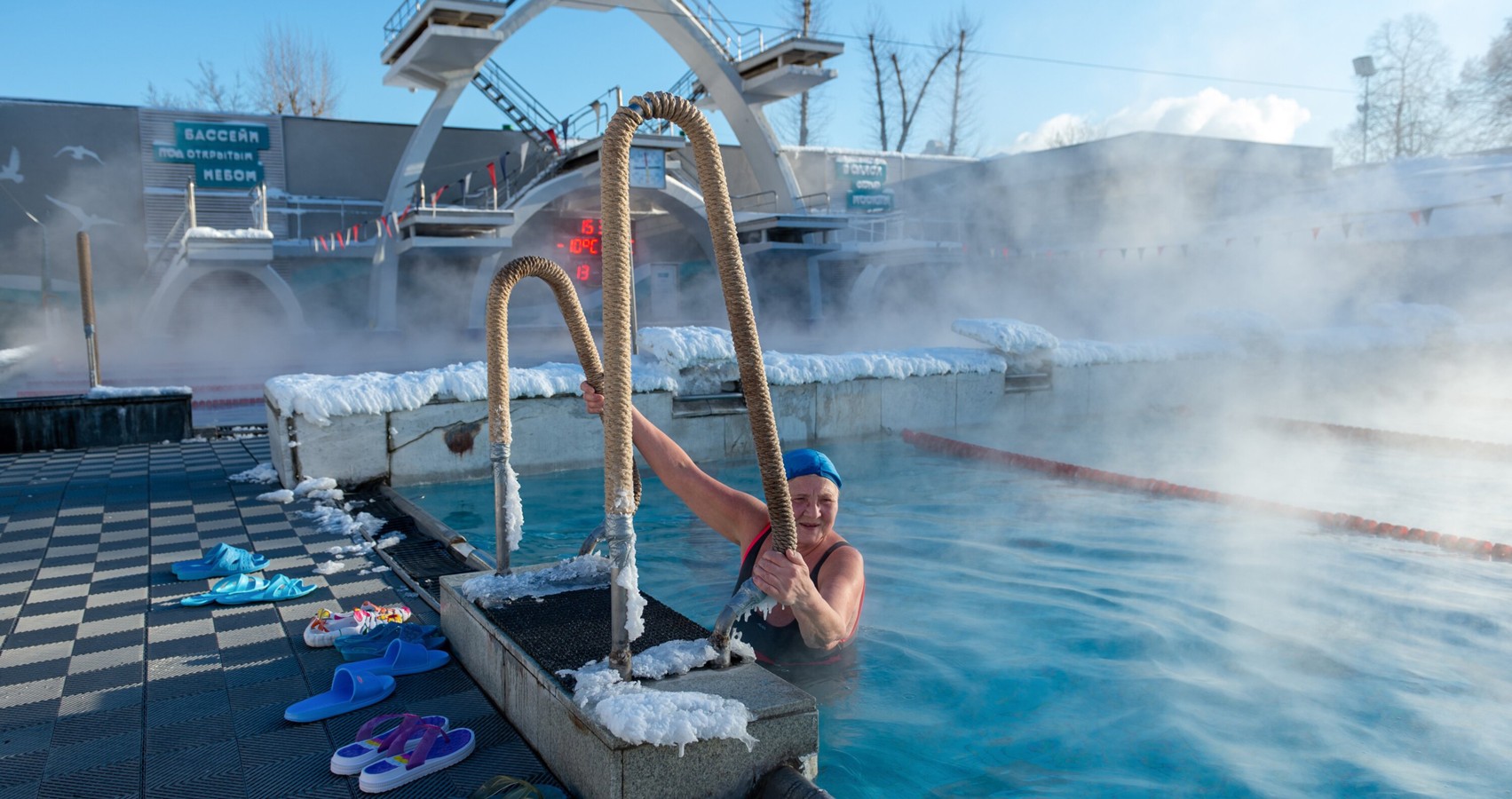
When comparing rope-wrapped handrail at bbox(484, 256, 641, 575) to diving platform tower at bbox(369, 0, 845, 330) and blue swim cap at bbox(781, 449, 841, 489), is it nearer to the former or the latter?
blue swim cap at bbox(781, 449, 841, 489)

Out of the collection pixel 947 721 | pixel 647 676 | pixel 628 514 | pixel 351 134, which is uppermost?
pixel 351 134

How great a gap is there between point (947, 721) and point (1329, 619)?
2.46 m

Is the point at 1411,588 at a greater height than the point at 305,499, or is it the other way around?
the point at 305,499

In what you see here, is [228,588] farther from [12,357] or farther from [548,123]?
[548,123]

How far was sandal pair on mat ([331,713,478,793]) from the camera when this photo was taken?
2199mm

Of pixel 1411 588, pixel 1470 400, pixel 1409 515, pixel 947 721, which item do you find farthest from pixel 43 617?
pixel 1470 400

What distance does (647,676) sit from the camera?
2152 mm

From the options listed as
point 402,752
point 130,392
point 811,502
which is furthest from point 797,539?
point 130,392

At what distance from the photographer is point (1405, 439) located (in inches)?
339

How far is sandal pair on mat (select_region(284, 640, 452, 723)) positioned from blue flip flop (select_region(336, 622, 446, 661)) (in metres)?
0.09

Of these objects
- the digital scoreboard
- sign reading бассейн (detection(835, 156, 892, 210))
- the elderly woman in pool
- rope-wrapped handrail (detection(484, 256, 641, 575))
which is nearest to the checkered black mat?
rope-wrapped handrail (detection(484, 256, 641, 575))

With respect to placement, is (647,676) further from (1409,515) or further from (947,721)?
(1409,515)

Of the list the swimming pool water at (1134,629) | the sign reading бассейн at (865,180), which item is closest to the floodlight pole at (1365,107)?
the sign reading бассейн at (865,180)

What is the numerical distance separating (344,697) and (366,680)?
76 millimetres
